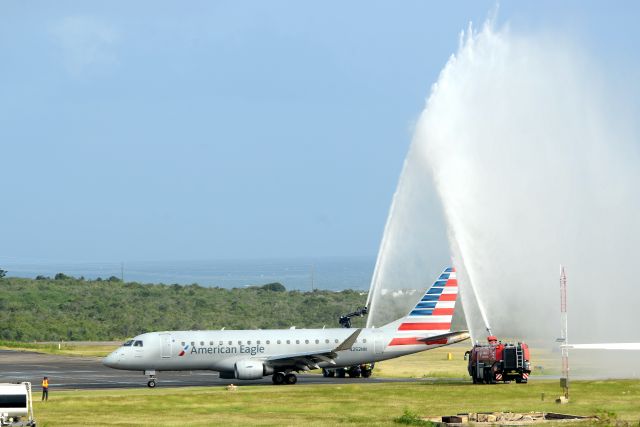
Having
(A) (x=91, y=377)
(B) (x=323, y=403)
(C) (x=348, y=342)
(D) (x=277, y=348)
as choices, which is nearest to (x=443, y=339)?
(C) (x=348, y=342)

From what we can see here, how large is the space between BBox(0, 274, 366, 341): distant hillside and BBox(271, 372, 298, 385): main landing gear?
170 feet

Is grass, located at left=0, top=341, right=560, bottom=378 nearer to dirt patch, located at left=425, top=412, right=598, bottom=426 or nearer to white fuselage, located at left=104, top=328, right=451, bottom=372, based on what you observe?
white fuselage, located at left=104, top=328, right=451, bottom=372

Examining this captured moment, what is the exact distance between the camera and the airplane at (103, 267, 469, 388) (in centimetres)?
6644

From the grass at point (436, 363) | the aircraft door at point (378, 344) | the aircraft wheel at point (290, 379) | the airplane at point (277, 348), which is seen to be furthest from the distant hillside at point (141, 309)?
the aircraft wheel at point (290, 379)

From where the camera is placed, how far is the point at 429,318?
6862 cm

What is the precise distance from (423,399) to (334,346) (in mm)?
12976

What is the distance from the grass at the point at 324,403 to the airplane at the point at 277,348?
103 inches

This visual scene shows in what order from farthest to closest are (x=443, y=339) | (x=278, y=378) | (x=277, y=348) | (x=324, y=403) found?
1. (x=277, y=348)
2. (x=443, y=339)
3. (x=278, y=378)
4. (x=324, y=403)

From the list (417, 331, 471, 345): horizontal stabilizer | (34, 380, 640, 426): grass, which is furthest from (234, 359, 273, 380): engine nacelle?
(417, 331, 471, 345): horizontal stabilizer

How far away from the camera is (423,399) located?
181ft

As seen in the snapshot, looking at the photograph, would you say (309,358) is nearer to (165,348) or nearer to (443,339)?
(443,339)

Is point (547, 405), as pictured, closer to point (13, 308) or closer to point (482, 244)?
point (482, 244)

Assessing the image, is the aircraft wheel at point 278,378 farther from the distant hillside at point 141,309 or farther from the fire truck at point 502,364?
the distant hillside at point 141,309

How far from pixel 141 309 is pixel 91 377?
65462 mm
